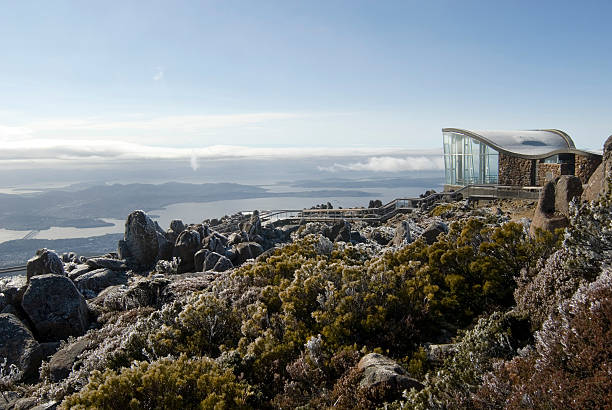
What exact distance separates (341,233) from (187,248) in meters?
5.89

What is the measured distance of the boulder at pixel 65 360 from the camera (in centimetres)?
671

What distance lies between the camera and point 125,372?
14.7 ft

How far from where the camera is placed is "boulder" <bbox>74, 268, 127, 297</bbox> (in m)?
Answer: 11.9

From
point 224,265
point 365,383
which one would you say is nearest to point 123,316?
point 224,265

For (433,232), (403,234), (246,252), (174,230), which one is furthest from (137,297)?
(174,230)

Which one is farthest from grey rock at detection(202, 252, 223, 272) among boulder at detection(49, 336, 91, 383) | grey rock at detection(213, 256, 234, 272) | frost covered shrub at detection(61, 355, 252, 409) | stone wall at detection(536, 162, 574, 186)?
stone wall at detection(536, 162, 574, 186)

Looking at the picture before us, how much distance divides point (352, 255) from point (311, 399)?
5.20 m

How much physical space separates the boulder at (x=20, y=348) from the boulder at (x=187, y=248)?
5.92m

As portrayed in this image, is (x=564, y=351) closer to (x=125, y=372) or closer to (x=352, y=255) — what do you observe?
(x=125, y=372)

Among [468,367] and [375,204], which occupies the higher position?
[468,367]

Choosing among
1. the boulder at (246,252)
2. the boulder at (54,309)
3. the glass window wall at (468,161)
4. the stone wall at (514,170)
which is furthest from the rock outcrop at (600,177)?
the glass window wall at (468,161)

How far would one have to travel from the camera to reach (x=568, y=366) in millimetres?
3148

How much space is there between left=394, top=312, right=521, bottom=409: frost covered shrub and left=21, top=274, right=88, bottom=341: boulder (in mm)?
7190

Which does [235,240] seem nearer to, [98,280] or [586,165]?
[98,280]
